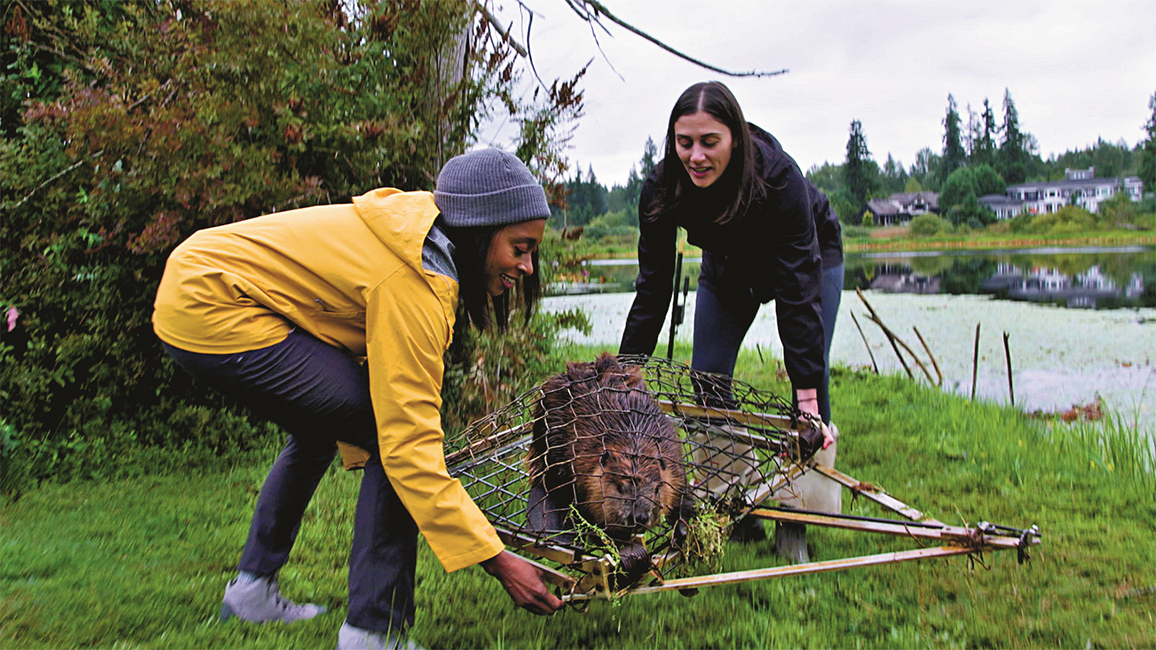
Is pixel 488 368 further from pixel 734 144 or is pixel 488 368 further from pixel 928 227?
pixel 928 227

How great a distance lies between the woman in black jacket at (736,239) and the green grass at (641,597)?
0.54 meters

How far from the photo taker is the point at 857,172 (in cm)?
3878

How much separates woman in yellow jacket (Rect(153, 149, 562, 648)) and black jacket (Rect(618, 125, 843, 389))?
4.10ft

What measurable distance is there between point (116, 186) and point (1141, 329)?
38.2 feet

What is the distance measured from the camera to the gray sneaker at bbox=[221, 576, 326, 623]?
2598 mm

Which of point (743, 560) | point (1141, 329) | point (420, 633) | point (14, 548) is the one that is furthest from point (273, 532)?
point (1141, 329)

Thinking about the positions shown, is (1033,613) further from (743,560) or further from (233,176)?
(233,176)

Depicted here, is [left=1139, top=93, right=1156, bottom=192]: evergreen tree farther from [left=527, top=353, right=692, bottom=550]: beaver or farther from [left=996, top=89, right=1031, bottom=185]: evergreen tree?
[left=527, top=353, right=692, bottom=550]: beaver

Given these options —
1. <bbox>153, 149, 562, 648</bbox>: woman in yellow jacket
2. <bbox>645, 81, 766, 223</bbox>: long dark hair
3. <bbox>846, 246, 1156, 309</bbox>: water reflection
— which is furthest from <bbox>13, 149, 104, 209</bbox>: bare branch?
<bbox>846, 246, 1156, 309</bbox>: water reflection

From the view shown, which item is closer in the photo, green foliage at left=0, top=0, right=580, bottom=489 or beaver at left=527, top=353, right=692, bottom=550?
beaver at left=527, top=353, right=692, bottom=550

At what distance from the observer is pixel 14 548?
10.6 feet

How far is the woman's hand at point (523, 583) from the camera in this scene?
214 cm

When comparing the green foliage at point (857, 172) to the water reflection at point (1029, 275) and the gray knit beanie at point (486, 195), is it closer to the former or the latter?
the water reflection at point (1029, 275)

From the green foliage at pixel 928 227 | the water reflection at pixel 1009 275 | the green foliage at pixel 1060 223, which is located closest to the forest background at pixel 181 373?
the water reflection at pixel 1009 275
